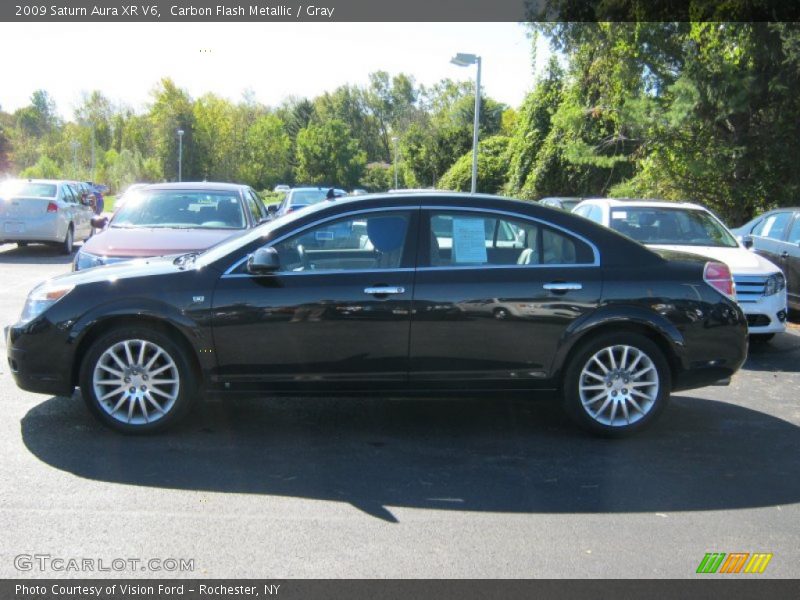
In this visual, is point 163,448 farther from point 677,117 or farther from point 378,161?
point 378,161

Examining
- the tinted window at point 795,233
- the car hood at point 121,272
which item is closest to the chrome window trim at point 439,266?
the car hood at point 121,272

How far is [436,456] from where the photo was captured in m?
5.30

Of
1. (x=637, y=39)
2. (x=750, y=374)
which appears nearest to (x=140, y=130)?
(x=637, y=39)

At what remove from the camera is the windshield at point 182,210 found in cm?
917

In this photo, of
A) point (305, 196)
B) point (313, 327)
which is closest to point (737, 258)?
point (313, 327)

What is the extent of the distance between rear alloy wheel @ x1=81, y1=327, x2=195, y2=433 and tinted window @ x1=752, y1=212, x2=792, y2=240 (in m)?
9.12

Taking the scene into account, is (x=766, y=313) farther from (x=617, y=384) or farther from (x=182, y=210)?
(x=182, y=210)

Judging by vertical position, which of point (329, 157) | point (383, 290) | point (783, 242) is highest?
point (329, 157)

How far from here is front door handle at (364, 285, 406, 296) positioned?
545 centimetres

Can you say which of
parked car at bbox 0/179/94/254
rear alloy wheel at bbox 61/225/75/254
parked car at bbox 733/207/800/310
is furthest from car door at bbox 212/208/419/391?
rear alloy wheel at bbox 61/225/75/254

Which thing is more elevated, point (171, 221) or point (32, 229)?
point (171, 221)

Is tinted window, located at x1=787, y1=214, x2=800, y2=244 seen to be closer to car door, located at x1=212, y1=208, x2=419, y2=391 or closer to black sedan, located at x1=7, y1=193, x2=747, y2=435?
black sedan, located at x1=7, y1=193, x2=747, y2=435

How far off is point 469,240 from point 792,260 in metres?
6.99

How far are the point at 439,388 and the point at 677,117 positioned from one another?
13.1 m
